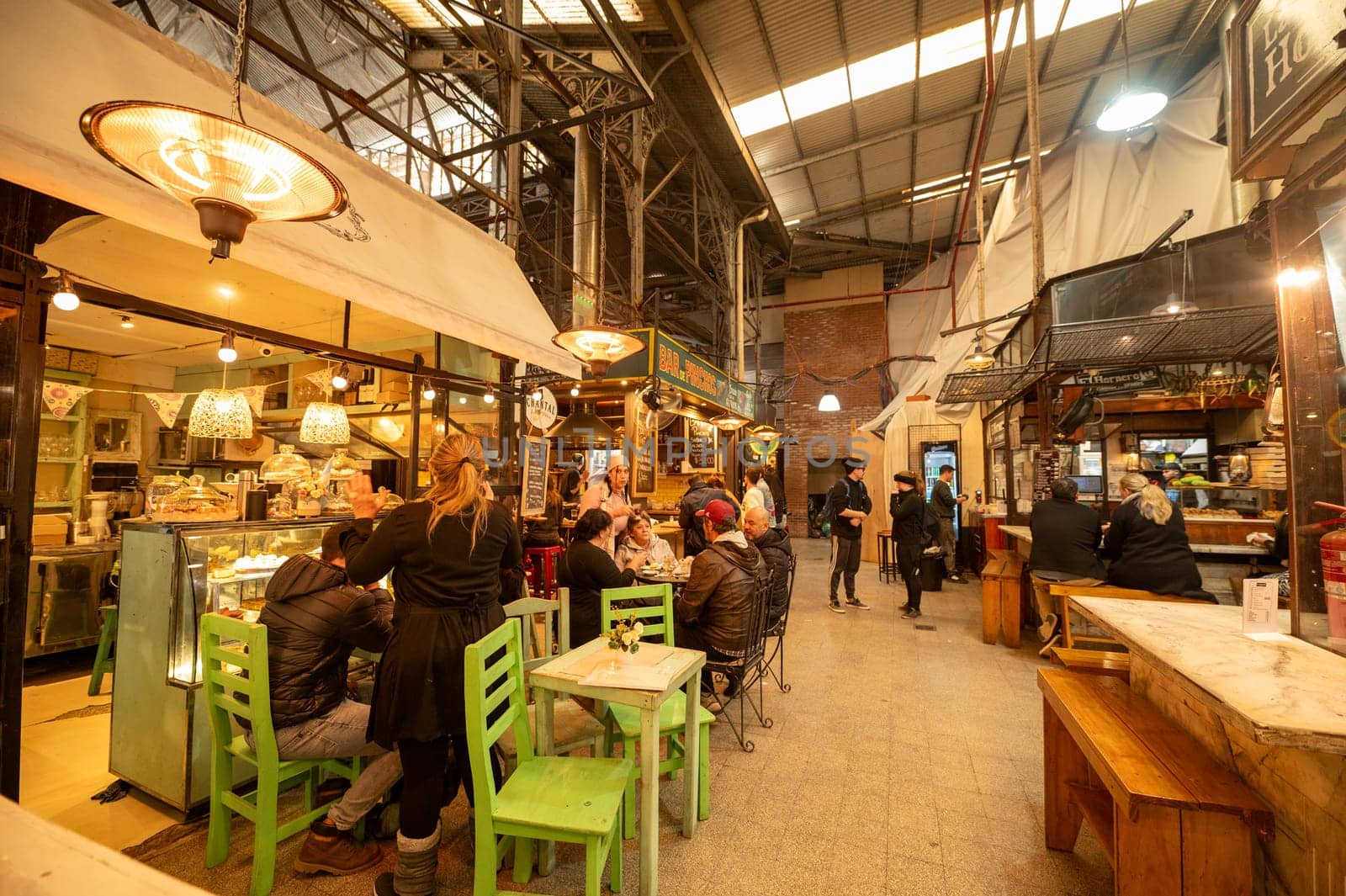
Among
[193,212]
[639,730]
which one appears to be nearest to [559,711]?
[639,730]

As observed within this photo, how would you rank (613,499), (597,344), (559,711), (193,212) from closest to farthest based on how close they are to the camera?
(193,212) → (559,711) → (597,344) → (613,499)

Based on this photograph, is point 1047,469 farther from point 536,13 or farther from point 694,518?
point 536,13

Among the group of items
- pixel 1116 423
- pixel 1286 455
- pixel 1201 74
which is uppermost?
pixel 1201 74

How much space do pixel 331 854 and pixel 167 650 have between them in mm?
1369

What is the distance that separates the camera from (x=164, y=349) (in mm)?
5879

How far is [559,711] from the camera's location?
282cm

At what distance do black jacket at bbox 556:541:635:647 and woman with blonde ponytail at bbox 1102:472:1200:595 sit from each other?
164 inches

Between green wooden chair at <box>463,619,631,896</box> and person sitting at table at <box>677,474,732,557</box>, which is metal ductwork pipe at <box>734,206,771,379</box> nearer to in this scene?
person sitting at table at <box>677,474,732,557</box>

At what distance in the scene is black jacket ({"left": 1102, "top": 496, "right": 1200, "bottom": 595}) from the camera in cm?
425

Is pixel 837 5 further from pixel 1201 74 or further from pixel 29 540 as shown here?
pixel 29 540

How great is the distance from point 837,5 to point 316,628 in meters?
8.34

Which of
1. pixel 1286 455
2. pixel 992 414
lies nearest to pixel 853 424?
pixel 992 414

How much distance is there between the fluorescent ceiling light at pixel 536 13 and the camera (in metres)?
5.72

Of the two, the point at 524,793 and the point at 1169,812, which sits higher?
the point at 1169,812
